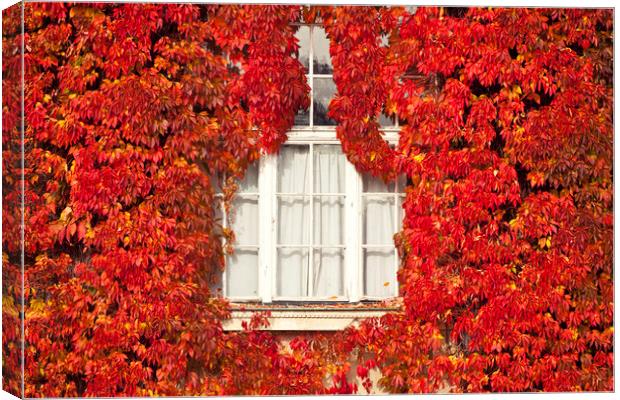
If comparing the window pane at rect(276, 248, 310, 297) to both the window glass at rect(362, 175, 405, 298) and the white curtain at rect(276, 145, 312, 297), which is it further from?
the window glass at rect(362, 175, 405, 298)

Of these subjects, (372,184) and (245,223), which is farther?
(372,184)

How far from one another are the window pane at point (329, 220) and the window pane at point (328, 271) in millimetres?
70

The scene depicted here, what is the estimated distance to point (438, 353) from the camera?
659 centimetres

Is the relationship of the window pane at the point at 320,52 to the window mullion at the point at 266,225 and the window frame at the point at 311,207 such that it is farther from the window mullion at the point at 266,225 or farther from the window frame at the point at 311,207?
the window mullion at the point at 266,225

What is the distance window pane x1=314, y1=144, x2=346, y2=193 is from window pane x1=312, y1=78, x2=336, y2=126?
163 millimetres

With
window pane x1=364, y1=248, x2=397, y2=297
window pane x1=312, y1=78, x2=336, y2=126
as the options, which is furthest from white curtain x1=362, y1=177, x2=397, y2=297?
window pane x1=312, y1=78, x2=336, y2=126

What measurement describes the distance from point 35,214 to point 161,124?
0.94 meters

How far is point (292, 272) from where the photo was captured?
6.51m

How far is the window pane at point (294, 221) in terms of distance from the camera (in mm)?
6473

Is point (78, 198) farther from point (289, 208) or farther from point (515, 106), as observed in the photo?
point (515, 106)

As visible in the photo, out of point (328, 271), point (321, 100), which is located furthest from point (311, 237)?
point (321, 100)

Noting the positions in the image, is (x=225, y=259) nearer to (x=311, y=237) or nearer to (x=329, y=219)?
(x=311, y=237)

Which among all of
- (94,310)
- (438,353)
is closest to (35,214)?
(94,310)

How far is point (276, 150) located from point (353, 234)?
2.34ft
